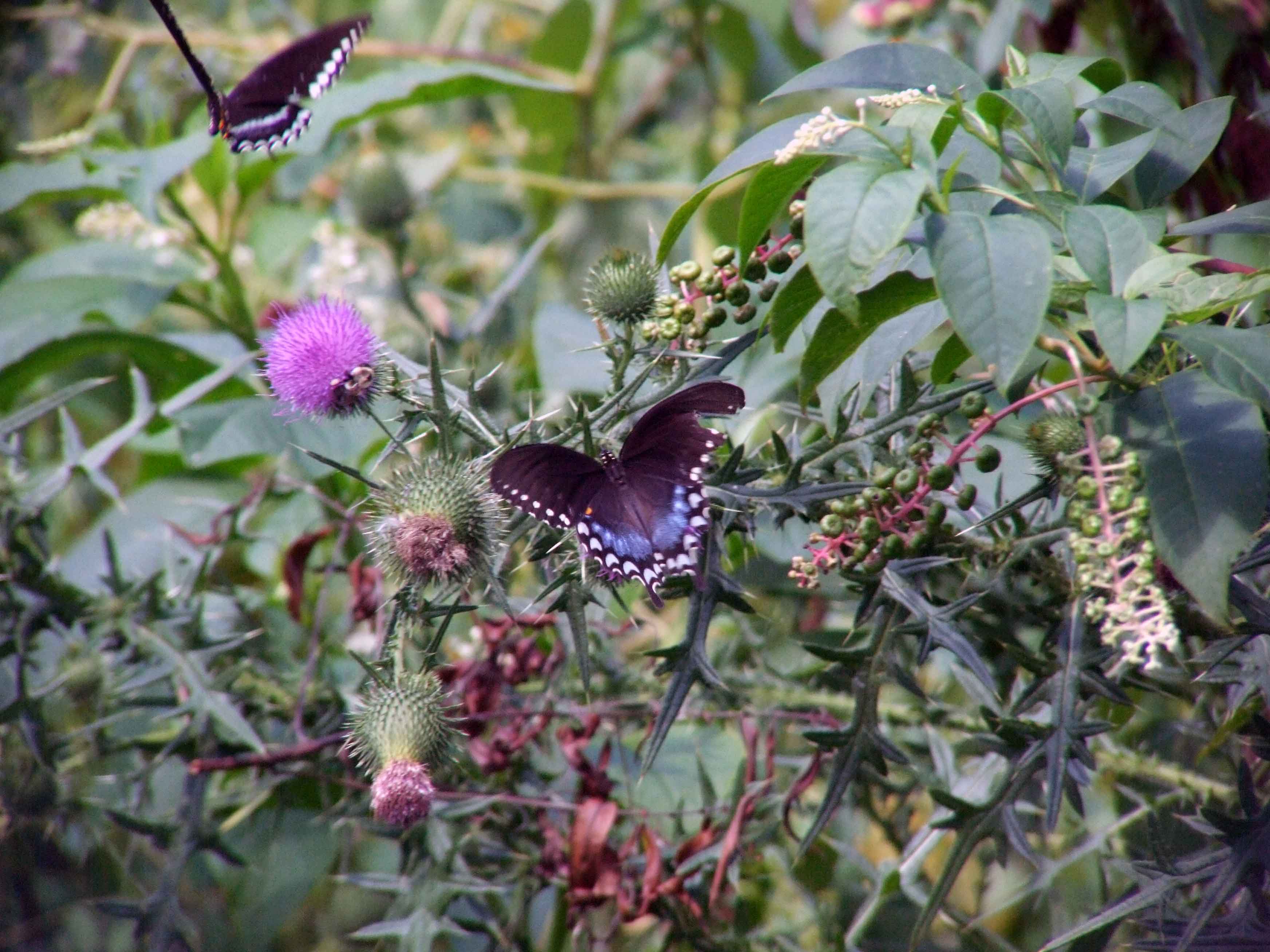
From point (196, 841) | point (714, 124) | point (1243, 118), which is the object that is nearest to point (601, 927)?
point (196, 841)

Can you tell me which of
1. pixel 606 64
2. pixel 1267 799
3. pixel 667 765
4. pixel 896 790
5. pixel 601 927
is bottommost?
pixel 601 927

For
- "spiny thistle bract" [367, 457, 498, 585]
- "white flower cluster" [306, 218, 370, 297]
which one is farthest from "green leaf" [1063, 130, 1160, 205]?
"white flower cluster" [306, 218, 370, 297]

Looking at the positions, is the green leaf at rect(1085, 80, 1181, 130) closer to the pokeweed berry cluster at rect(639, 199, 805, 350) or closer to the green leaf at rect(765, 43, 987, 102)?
the green leaf at rect(765, 43, 987, 102)

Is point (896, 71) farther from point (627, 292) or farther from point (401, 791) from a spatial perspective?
point (401, 791)

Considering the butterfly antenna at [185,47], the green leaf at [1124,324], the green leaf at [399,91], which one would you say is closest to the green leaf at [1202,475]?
the green leaf at [1124,324]

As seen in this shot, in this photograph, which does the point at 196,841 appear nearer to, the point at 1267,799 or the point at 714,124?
the point at 1267,799

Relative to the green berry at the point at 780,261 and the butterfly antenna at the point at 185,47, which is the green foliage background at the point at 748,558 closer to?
the green berry at the point at 780,261
